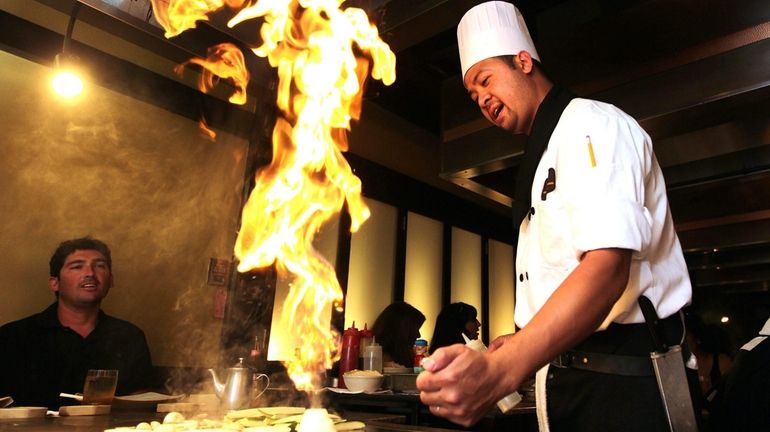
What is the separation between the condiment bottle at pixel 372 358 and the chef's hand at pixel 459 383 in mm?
2774

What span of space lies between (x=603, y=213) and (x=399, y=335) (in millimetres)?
3752

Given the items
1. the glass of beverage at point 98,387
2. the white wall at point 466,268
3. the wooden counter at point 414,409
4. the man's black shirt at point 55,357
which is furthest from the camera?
the white wall at point 466,268

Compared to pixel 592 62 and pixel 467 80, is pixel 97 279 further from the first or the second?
pixel 592 62

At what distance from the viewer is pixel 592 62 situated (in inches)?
115

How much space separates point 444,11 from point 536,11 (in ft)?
5.65

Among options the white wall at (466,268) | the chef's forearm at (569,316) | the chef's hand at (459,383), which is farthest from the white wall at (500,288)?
the chef's hand at (459,383)

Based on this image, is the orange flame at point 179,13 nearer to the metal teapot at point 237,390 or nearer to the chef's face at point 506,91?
the chef's face at point 506,91

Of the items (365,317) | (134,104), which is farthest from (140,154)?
(365,317)

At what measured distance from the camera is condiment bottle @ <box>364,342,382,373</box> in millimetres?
3615

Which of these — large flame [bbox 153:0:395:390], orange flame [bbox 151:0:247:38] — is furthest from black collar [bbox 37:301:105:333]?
orange flame [bbox 151:0:247:38]

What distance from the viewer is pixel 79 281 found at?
11.0ft

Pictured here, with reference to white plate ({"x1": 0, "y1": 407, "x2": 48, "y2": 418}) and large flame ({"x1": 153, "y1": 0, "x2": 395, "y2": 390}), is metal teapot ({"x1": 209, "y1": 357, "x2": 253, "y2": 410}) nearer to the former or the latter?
large flame ({"x1": 153, "y1": 0, "x2": 395, "y2": 390})

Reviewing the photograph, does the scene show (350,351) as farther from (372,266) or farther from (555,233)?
(555,233)

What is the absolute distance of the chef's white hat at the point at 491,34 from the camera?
1.80 m
